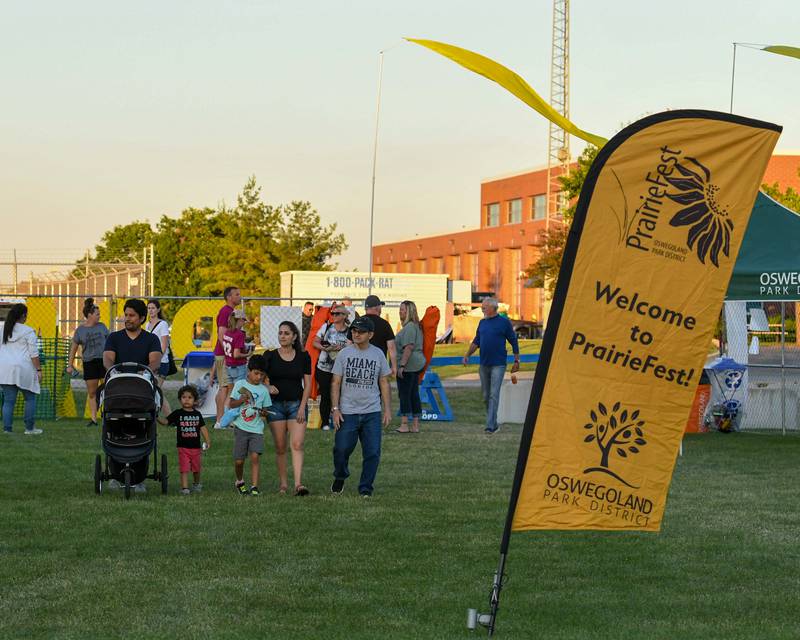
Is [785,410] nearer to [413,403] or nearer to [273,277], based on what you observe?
[413,403]

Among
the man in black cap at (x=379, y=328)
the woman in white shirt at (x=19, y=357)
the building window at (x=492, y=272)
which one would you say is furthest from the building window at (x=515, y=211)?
the woman in white shirt at (x=19, y=357)

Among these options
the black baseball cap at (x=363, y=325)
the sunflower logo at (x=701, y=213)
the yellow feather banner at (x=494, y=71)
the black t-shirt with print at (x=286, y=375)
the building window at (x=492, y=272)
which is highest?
the building window at (x=492, y=272)

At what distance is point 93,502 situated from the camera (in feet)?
39.9

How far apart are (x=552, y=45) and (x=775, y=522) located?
94106mm

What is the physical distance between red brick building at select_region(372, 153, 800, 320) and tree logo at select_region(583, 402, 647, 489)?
81.4 m

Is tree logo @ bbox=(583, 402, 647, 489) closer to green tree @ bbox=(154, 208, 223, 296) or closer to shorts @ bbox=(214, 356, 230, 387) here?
shorts @ bbox=(214, 356, 230, 387)

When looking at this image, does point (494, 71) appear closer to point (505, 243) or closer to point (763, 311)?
point (763, 311)

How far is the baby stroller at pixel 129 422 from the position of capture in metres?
12.4

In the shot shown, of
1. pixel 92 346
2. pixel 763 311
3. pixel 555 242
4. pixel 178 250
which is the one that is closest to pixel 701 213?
pixel 92 346

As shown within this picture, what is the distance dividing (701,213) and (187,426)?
696 centimetres

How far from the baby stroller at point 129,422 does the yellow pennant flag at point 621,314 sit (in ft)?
20.2

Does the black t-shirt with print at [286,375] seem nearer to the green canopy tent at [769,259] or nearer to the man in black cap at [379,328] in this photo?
the man in black cap at [379,328]

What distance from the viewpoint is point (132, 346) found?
509 inches

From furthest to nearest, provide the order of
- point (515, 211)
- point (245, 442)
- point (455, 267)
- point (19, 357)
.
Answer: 1. point (455, 267)
2. point (515, 211)
3. point (19, 357)
4. point (245, 442)
